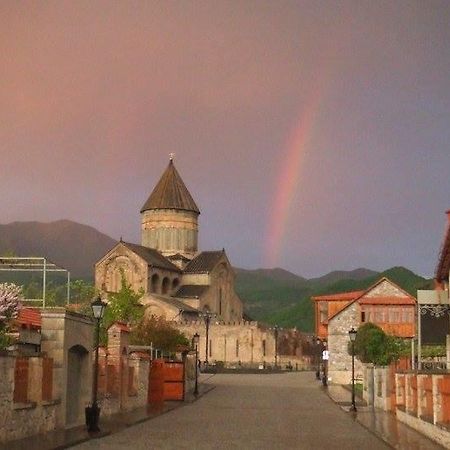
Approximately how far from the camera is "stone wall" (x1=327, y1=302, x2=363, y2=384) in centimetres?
6316

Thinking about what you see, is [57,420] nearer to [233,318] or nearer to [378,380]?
[378,380]

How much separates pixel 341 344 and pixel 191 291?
48413mm

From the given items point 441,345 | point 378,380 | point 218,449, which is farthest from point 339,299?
point 218,449

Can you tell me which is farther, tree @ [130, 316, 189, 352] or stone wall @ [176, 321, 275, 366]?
stone wall @ [176, 321, 275, 366]

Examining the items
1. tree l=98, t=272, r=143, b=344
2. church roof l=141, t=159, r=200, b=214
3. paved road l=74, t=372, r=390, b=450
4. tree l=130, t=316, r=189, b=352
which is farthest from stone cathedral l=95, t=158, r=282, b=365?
paved road l=74, t=372, r=390, b=450

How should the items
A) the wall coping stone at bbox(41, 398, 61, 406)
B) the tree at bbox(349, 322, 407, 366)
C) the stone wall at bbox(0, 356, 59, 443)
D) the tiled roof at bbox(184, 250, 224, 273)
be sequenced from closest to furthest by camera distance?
the stone wall at bbox(0, 356, 59, 443) → the wall coping stone at bbox(41, 398, 61, 406) → the tree at bbox(349, 322, 407, 366) → the tiled roof at bbox(184, 250, 224, 273)

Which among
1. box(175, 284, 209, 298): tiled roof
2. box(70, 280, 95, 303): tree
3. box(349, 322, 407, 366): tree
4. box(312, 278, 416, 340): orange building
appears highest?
box(175, 284, 209, 298): tiled roof

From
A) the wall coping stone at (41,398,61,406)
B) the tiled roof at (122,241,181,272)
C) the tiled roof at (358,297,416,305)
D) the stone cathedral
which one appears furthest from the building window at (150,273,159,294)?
the wall coping stone at (41,398,61,406)

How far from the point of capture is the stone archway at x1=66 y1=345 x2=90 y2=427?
25.0 meters

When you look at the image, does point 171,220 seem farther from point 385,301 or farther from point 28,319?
point 28,319

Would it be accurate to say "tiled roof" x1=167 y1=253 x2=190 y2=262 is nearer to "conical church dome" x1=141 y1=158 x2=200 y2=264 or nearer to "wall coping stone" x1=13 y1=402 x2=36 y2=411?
"conical church dome" x1=141 y1=158 x2=200 y2=264

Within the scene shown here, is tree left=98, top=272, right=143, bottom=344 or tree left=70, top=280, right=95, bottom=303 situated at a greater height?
tree left=70, top=280, right=95, bottom=303

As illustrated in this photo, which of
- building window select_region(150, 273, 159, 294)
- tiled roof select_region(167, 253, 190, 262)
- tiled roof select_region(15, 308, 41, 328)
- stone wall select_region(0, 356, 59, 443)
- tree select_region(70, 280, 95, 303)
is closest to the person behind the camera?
stone wall select_region(0, 356, 59, 443)

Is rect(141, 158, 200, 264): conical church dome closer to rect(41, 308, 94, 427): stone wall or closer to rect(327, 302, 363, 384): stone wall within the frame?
rect(327, 302, 363, 384): stone wall
